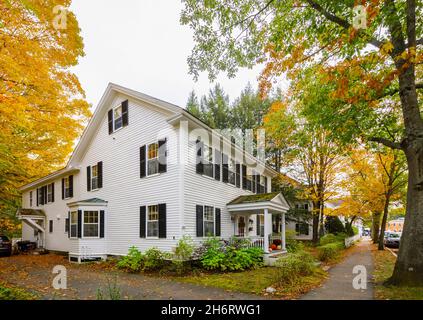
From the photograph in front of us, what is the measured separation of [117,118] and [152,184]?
535cm

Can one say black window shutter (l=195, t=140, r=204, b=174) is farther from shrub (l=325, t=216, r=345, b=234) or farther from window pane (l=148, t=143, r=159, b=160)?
shrub (l=325, t=216, r=345, b=234)

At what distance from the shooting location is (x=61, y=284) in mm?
10219

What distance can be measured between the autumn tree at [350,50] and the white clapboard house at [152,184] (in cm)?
404

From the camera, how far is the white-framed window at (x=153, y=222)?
14195 millimetres

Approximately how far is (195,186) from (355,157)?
15.8m

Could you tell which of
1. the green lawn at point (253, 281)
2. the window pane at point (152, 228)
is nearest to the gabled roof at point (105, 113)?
the window pane at point (152, 228)

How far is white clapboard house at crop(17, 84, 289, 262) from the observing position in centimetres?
1380

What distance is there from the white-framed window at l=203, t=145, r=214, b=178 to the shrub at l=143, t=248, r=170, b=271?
4530 mm

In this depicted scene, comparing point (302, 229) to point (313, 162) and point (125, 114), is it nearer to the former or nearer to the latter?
point (313, 162)

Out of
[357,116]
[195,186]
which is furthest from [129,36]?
[357,116]

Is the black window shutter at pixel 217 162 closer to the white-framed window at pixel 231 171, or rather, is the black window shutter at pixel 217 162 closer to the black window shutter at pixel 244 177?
the white-framed window at pixel 231 171

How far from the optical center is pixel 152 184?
14.7 meters

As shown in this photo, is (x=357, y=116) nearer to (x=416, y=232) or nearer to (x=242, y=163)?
(x=416, y=232)

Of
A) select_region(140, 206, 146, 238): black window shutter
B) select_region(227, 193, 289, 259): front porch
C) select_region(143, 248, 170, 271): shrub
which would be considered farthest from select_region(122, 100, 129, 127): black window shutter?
select_region(227, 193, 289, 259): front porch
